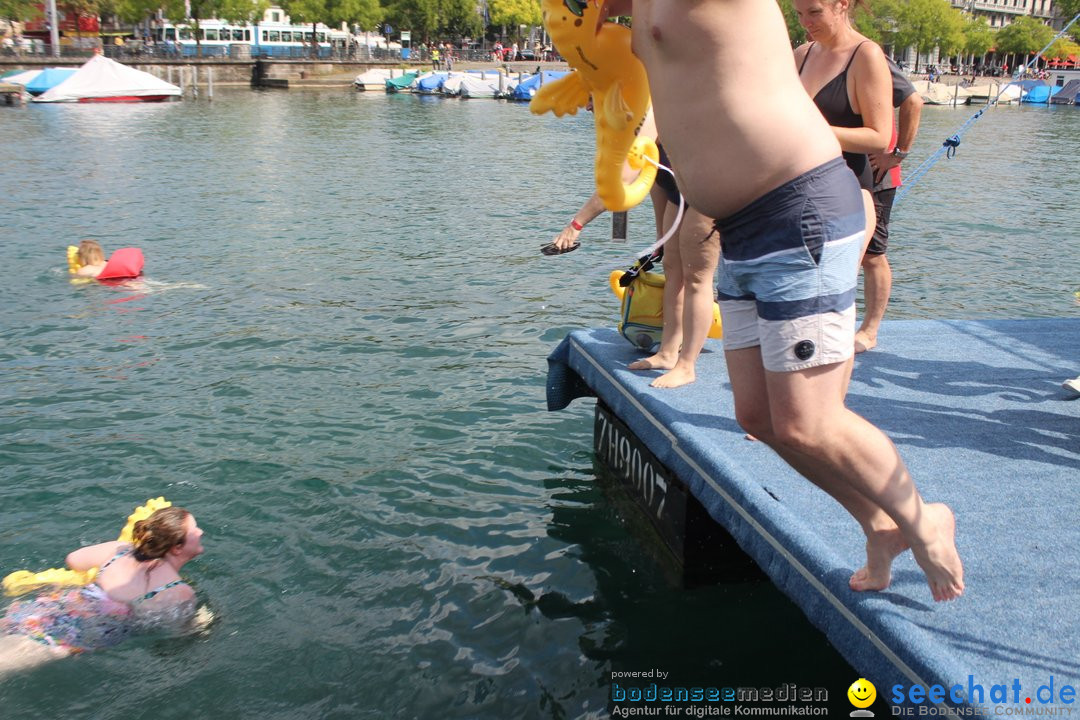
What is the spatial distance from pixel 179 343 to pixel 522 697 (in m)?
6.17

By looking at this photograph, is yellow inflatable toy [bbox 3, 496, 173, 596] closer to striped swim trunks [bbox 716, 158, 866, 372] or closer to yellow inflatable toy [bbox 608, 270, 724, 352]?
yellow inflatable toy [bbox 608, 270, 724, 352]

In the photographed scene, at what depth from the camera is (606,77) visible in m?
3.93

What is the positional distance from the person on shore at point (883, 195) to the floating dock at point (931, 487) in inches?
8.6

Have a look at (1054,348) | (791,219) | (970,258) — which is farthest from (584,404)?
(970,258)

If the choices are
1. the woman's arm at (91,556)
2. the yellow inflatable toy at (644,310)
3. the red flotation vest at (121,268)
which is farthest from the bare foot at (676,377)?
the red flotation vest at (121,268)

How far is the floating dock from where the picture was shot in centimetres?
303

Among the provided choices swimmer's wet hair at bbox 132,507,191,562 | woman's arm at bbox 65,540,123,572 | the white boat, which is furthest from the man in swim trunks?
the white boat

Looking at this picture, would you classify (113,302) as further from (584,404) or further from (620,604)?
(620,604)

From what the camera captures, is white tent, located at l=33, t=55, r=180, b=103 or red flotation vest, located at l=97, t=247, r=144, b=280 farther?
white tent, located at l=33, t=55, r=180, b=103

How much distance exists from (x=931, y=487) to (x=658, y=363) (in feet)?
6.28

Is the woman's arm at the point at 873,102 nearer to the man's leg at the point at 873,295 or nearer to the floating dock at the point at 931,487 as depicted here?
the man's leg at the point at 873,295

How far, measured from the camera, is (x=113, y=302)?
34.7 ft

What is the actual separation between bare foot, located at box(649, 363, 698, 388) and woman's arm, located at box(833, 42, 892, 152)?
1.46m

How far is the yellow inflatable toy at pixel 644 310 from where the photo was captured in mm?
5977
